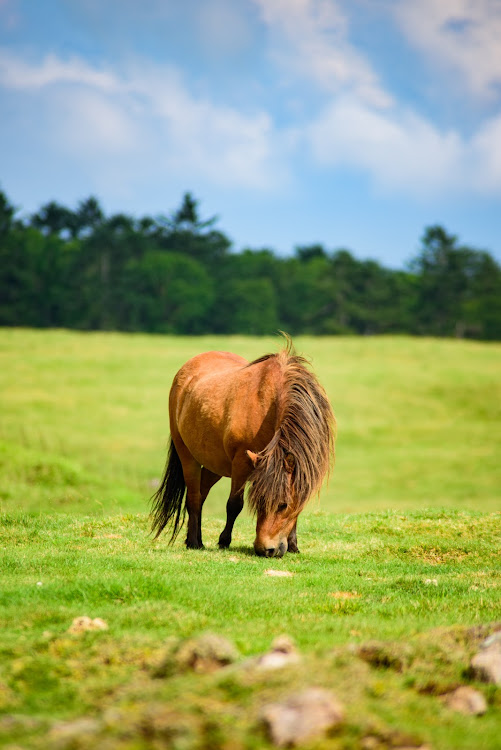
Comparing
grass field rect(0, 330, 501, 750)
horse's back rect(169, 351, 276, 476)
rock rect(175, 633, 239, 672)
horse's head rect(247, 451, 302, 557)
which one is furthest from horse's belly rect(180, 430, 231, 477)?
rock rect(175, 633, 239, 672)

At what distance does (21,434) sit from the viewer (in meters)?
28.5

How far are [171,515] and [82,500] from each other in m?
5.32

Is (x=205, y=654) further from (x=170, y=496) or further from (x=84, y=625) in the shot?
(x=170, y=496)

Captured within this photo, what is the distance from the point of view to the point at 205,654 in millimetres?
4262

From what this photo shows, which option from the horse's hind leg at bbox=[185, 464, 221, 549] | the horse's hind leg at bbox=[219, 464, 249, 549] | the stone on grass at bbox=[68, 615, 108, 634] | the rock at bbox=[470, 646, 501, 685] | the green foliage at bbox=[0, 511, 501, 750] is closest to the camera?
the green foliage at bbox=[0, 511, 501, 750]

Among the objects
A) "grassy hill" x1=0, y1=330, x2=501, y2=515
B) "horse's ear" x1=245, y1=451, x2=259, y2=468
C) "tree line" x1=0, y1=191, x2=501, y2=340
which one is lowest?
"grassy hill" x1=0, y1=330, x2=501, y2=515

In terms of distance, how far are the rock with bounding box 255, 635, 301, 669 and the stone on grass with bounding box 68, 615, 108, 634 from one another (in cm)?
173

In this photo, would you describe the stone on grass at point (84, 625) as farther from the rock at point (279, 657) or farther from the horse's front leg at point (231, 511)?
the horse's front leg at point (231, 511)

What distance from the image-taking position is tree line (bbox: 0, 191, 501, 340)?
77500 millimetres

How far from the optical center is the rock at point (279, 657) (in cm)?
408

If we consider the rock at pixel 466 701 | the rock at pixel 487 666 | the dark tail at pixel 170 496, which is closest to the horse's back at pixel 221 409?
the dark tail at pixel 170 496

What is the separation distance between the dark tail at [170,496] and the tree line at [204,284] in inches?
2627

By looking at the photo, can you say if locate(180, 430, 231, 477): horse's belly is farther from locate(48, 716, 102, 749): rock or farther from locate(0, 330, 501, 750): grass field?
locate(48, 716, 102, 749): rock

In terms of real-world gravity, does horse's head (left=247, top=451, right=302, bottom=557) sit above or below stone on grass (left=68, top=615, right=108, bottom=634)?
above
